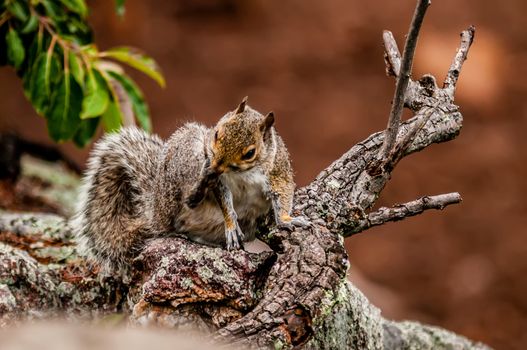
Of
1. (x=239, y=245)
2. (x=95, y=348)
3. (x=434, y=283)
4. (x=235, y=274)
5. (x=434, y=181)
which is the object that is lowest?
(x=95, y=348)

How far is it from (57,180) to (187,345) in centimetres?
359

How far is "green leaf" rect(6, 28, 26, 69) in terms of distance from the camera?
3178mm

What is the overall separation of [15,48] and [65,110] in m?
0.31

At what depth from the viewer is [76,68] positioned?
318cm

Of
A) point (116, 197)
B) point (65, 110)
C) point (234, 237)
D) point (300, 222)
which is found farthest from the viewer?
point (65, 110)

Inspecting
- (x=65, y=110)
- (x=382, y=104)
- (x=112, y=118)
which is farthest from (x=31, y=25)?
(x=382, y=104)

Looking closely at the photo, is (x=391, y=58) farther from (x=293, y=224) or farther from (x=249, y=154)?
(x=293, y=224)

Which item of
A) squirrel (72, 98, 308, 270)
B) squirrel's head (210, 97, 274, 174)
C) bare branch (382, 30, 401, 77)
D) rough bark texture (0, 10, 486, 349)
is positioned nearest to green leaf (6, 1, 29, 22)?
squirrel (72, 98, 308, 270)

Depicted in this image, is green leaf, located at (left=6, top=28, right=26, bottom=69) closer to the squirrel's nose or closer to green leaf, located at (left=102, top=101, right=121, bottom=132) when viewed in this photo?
green leaf, located at (left=102, top=101, right=121, bottom=132)

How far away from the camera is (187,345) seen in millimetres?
967

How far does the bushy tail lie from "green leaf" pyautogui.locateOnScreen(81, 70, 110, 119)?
11.7 inches

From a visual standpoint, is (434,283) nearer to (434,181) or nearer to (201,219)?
(434,181)

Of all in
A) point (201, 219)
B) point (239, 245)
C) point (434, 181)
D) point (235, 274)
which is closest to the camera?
point (235, 274)

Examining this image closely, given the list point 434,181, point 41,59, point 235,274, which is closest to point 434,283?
point 434,181
